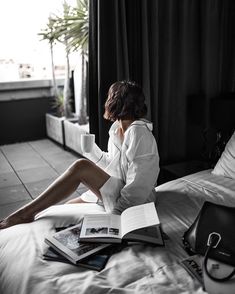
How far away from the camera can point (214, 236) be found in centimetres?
120

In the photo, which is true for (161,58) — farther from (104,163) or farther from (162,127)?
(104,163)

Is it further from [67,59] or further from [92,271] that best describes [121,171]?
[67,59]

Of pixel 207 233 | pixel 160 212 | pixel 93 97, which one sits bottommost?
pixel 160 212

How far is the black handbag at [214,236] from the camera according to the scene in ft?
3.67

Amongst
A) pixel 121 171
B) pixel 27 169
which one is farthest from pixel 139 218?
pixel 27 169

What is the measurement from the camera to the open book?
1335mm

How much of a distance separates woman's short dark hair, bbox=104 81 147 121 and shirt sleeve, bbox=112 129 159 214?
0.18 metres

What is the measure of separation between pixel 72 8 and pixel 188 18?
54.8 inches

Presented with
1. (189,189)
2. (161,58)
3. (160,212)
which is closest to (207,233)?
(160,212)

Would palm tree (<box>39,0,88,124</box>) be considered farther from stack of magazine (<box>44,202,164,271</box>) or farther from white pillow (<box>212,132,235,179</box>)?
stack of magazine (<box>44,202,164,271</box>)

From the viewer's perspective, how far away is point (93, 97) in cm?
234

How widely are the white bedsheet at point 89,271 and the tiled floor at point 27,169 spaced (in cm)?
101

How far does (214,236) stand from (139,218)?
31cm

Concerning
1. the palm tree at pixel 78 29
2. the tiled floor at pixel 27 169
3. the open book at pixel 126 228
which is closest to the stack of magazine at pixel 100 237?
the open book at pixel 126 228
